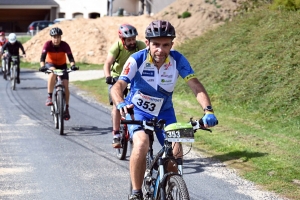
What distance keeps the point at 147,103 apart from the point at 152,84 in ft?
0.67

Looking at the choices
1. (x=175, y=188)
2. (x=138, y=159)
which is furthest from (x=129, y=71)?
(x=175, y=188)

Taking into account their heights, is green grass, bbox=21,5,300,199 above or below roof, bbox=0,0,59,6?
below

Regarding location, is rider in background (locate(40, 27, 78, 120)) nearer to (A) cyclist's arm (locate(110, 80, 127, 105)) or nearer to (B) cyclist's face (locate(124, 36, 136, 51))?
(B) cyclist's face (locate(124, 36, 136, 51))

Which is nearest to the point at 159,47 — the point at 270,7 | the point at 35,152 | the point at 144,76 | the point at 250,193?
the point at 144,76

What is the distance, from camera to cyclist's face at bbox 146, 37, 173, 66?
243 inches

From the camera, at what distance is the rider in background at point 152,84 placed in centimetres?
610

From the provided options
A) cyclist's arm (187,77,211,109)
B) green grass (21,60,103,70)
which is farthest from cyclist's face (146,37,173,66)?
green grass (21,60,103,70)

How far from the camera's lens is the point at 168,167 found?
5992 mm

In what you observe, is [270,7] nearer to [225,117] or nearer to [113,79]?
[225,117]

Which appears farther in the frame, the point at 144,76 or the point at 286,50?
the point at 286,50

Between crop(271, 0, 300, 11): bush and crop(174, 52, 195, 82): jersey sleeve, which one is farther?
crop(271, 0, 300, 11): bush

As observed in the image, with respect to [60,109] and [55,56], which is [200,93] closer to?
[60,109]

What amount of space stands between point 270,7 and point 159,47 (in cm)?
1556

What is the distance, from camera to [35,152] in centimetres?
1061
